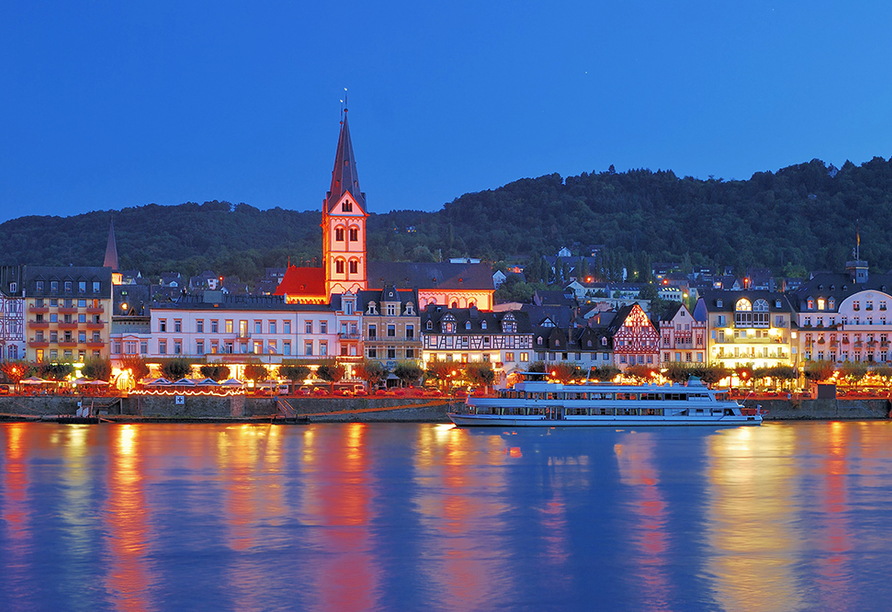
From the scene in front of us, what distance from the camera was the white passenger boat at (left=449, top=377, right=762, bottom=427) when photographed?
7650 cm

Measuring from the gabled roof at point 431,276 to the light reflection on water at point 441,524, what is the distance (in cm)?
5555

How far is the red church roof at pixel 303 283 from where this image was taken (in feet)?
385

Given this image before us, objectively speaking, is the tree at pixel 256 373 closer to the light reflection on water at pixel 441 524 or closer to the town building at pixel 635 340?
the light reflection on water at pixel 441 524

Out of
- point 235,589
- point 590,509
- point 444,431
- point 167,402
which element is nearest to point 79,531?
point 235,589

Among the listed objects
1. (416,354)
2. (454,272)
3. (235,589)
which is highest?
(454,272)

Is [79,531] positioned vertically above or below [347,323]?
below

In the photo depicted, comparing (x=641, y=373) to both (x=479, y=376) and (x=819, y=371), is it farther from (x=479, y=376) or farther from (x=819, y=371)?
(x=819, y=371)

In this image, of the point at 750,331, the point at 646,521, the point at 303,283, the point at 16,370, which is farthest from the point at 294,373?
the point at 646,521

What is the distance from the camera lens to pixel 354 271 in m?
120

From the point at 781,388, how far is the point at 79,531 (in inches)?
2644

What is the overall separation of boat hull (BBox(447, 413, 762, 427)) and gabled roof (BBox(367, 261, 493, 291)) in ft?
147

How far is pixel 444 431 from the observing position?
2872 inches

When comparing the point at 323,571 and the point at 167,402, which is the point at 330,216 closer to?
the point at 167,402

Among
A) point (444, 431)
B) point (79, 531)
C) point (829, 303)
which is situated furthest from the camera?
point (829, 303)
